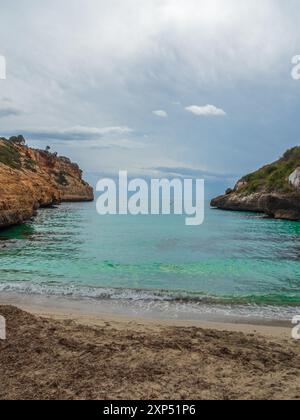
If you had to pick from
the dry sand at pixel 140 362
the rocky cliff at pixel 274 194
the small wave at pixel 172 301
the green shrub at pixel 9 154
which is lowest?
the small wave at pixel 172 301

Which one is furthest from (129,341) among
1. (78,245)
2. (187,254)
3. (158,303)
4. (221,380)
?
(78,245)

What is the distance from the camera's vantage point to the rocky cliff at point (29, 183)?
152ft

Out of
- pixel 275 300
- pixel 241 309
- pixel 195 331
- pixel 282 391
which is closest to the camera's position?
pixel 282 391

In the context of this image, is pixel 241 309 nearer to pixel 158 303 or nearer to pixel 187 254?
pixel 158 303

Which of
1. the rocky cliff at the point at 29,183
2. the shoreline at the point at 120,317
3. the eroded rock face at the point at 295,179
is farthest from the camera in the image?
the eroded rock face at the point at 295,179

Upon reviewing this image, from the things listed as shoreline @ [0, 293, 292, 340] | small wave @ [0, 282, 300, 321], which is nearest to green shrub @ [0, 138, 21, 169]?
small wave @ [0, 282, 300, 321]

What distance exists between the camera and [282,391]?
20.9 feet

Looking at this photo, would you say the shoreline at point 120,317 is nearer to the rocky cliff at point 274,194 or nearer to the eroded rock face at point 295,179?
the rocky cliff at point 274,194

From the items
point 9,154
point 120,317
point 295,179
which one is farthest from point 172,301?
point 9,154

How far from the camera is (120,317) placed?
1228cm

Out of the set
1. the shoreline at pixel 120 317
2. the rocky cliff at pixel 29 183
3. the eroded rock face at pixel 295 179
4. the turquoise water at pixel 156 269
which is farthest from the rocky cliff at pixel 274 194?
the shoreline at pixel 120 317

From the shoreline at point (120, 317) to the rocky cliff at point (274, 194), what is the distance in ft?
201
